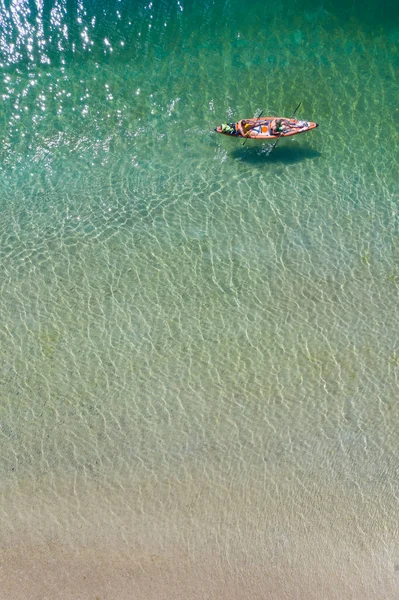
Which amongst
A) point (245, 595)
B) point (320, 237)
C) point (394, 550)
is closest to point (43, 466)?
point (245, 595)

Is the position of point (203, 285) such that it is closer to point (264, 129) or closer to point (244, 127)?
point (244, 127)

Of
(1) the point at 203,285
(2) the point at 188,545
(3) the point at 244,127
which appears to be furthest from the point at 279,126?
(2) the point at 188,545

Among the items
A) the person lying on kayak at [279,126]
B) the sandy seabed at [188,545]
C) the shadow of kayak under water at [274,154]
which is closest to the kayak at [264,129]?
the person lying on kayak at [279,126]

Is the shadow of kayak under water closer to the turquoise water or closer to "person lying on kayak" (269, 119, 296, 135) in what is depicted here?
the turquoise water

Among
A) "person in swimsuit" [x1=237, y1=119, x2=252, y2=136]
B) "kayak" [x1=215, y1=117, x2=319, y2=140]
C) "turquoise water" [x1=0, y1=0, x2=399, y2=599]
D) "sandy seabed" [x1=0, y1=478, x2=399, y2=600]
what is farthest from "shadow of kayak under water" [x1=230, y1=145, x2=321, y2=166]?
"sandy seabed" [x1=0, y1=478, x2=399, y2=600]

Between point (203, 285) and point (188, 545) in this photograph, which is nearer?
point (188, 545)

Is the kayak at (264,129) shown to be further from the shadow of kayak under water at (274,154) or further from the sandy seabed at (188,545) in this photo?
the sandy seabed at (188,545)
